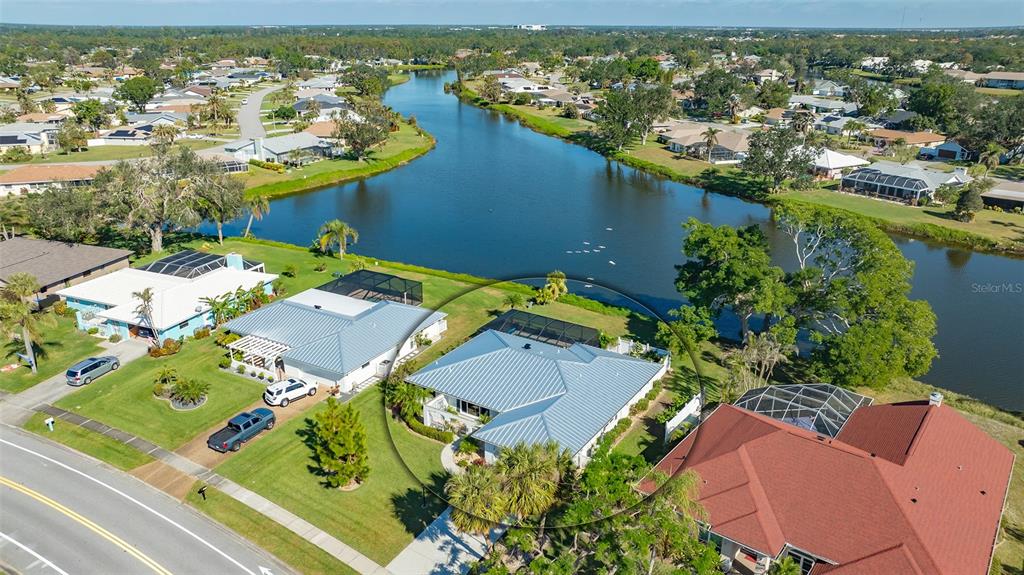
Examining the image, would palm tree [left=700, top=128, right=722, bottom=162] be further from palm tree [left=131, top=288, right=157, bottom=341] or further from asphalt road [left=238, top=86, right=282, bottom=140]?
palm tree [left=131, top=288, right=157, bottom=341]

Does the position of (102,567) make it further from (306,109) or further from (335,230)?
(306,109)

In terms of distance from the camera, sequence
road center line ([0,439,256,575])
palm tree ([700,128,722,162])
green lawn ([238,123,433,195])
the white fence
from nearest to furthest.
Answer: road center line ([0,439,256,575]) < the white fence < green lawn ([238,123,433,195]) < palm tree ([700,128,722,162])

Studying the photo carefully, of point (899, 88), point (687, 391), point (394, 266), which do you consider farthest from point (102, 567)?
point (899, 88)

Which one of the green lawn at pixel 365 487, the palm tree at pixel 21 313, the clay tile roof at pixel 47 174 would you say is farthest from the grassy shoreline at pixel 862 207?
the clay tile roof at pixel 47 174

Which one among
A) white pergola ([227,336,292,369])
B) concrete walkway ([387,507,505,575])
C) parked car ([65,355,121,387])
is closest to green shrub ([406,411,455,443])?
concrete walkway ([387,507,505,575])

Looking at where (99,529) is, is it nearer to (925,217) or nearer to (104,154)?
(925,217)

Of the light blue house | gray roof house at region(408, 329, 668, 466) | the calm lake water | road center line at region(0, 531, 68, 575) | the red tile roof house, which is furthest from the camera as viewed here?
the calm lake water

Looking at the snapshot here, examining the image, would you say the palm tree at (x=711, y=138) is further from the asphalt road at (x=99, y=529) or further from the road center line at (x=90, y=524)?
the road center line at (x=90, y=524)
